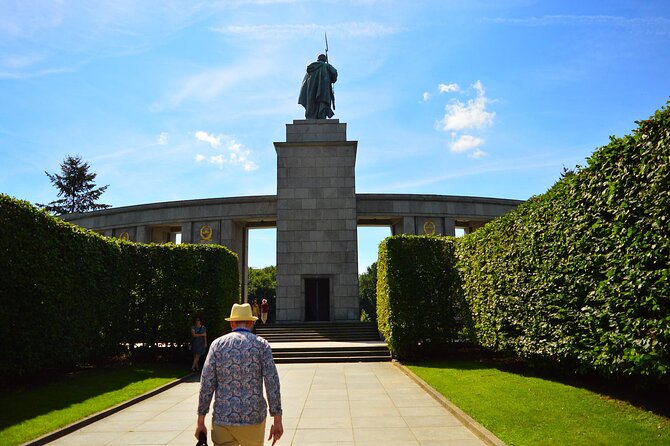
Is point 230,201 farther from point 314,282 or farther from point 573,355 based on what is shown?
point 573,355

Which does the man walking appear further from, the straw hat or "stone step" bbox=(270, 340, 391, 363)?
"stone step" bbox=(270, 340, 391, 363)

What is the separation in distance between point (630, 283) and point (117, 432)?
10.5 meters

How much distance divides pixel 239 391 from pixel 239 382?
0.30 feet

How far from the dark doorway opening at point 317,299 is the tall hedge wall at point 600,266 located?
60.4ft

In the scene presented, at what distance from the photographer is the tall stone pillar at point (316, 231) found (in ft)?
104

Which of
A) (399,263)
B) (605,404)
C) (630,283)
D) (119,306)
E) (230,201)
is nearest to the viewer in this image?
(630,283)

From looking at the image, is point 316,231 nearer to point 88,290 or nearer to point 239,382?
point 88,290

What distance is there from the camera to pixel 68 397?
11992mm

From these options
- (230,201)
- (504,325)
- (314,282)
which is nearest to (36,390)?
(504,325)

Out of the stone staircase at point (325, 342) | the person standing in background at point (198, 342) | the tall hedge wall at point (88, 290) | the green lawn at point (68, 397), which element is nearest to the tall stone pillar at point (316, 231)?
the stone staircase at point (325, 342)

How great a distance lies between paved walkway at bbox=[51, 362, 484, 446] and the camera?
8.28 m

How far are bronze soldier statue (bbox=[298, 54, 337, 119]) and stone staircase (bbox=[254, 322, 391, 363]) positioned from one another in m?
17.7

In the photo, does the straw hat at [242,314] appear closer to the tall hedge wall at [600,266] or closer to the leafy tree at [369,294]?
the tall hedge wall at [600,266]

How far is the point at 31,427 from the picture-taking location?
8.96m
